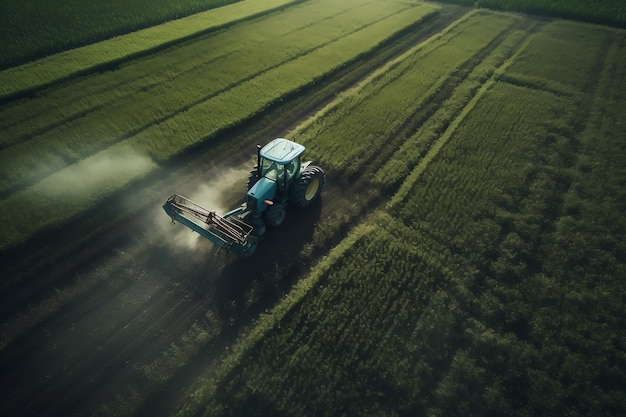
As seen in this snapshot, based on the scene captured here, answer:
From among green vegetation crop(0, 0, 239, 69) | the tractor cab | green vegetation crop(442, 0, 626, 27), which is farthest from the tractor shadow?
green vegetation crop(442, 0, 626, 27)

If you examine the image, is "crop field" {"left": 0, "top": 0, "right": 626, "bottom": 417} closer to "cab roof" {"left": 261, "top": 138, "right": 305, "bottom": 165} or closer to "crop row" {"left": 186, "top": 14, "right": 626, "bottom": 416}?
"crop row" {"left": 186, "top": 14, "right": 626, "bottom": 416}

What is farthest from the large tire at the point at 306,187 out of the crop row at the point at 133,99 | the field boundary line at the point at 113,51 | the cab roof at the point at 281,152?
the field boundary line at the point at 113,51

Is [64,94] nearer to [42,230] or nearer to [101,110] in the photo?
[101,110]

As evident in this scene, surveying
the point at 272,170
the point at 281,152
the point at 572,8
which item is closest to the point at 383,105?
the point at 281,152

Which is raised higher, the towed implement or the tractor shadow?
the towed implement

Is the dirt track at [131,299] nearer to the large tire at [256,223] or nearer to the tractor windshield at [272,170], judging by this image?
the large tire at [256,223]

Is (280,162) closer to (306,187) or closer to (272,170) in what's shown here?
(272,170)
